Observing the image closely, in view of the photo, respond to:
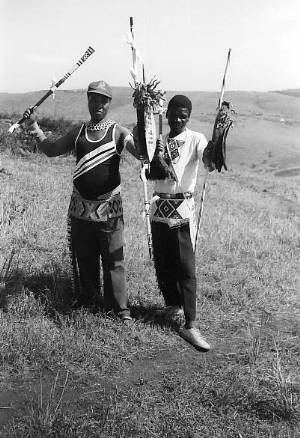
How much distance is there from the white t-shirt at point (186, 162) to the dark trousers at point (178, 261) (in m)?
0.37

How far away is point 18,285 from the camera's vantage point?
17.0 ft

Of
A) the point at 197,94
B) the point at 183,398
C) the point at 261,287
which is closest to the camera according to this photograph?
the point at 183,398

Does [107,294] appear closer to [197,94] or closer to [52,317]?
[52,317]

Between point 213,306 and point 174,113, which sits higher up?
point 174,113

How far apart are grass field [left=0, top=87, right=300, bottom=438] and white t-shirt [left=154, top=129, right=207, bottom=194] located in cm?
139

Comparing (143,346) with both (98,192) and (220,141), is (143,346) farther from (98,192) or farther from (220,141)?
(220,141)

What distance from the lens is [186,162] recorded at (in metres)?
4.52

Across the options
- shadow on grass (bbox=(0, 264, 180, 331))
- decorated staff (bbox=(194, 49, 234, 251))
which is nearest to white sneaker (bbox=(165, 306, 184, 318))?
shadow on grass (bbox=(0, 264, 180, 331))

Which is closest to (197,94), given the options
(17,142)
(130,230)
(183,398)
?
(17,142)

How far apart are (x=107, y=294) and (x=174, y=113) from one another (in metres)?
1.84

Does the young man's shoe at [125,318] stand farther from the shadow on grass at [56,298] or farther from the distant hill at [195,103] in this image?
the distant hill at [195,103]

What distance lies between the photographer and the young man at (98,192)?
14.7 feet

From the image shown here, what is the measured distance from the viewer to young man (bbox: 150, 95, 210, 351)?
4479 mm

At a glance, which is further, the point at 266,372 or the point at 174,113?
the point at 174,113
